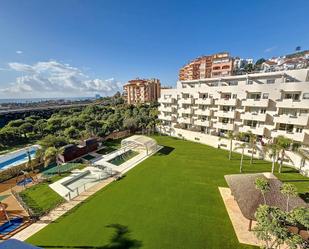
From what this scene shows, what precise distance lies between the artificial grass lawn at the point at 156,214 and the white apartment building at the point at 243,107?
23.5 ft

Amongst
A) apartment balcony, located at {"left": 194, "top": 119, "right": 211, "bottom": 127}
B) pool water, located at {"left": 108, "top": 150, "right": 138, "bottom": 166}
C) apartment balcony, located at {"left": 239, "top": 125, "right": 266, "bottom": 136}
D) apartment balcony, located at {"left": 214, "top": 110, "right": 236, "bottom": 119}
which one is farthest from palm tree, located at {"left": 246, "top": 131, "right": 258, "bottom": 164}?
pool water, located at {"left": 108, "top": 150, "right": 138, "bottom": 166}

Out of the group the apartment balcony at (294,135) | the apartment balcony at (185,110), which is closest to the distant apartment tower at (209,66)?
the apartment balcony at (185,110)

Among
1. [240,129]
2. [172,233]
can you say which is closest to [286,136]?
[240,129]

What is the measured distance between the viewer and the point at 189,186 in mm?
20438

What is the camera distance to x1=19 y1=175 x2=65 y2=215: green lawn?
17.6 m

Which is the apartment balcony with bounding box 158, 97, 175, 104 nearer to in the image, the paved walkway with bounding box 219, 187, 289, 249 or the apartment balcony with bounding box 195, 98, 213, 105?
the apartment balcony with bounding box 195, 98, 213, 105

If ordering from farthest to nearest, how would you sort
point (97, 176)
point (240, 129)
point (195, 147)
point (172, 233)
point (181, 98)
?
point (181, 98)
point (195, 147)
point (240, 129)
point (97, 176)
point (172, 233)

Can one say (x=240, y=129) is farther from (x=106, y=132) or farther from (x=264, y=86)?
(x=106, y=132)

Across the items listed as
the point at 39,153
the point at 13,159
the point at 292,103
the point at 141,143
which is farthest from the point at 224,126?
the point at 13,159

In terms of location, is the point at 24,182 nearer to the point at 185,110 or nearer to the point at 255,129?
the point at 185,110

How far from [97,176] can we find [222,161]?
1959 centimetres

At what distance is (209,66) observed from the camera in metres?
79.1

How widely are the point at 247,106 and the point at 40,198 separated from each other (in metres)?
33.4

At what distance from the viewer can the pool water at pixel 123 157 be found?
93.5 feet
